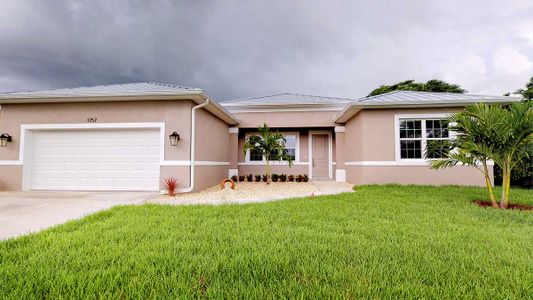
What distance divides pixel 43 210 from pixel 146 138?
11.0 ft

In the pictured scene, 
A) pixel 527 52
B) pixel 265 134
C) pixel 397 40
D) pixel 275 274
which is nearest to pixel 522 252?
pixel 275 274

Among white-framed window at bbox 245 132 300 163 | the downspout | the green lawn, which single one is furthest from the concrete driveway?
white-framed window at bbox 245 132 300 163

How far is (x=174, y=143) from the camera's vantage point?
24.2 feet

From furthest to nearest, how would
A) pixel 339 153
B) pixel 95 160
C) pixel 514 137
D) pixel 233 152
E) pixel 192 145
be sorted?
pixel 233 152
pixel 339 153
pixel 95 160
pixel 192 145
pixel 514 137

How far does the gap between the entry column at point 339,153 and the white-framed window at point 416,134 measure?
3122 mm

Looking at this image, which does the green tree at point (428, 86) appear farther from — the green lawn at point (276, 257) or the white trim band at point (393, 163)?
the green lawn at point (276, 257)

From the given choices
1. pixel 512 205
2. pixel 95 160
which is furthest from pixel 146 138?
pixel 512 205

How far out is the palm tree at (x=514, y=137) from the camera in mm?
4977

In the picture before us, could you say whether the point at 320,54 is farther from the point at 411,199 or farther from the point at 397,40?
the point at 411,199

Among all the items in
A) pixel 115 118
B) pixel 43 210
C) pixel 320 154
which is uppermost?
pixel 115 118

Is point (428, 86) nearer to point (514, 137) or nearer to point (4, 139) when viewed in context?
point (514, 137)

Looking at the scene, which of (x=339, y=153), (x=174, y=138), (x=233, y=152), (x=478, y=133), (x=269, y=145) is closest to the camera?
(x=478, y=133)

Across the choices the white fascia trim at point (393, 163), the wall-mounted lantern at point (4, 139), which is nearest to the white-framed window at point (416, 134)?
the white fascia trim at point (393, 163)

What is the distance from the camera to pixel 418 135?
895 cm
